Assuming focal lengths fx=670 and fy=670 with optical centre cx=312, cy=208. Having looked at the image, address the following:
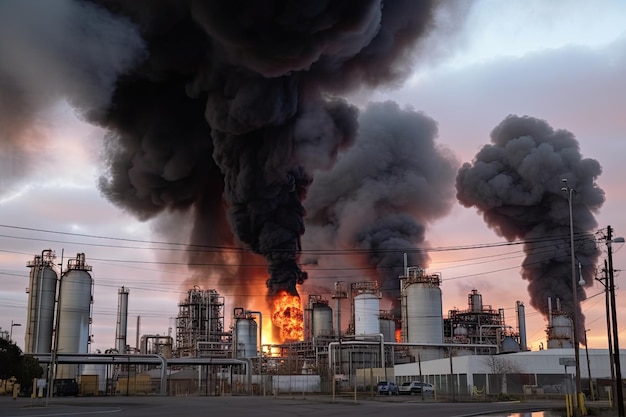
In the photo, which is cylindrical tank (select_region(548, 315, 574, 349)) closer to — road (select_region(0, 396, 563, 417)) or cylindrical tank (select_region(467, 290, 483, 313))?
cylindrical tank (select_region(467, 290, 483, 313))

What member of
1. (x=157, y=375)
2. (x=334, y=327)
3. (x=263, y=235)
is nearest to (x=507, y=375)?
(x=263, y=235)

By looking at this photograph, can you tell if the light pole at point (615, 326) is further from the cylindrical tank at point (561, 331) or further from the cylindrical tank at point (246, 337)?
the cylindrical tank at point (246, 337)

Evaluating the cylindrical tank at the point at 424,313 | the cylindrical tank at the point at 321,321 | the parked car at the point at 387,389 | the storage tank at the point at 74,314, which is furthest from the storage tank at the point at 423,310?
the storage tank at the point at 74,314

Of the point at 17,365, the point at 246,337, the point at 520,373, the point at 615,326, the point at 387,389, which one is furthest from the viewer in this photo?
the point at 246,337

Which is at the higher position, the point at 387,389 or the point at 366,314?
the point at 366,314

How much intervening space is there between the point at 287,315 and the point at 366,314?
1332cm

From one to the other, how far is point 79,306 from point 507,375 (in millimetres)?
46519

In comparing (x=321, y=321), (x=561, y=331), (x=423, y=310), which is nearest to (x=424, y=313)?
(x=423, y=310)

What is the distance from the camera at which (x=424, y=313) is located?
8331 centimetres

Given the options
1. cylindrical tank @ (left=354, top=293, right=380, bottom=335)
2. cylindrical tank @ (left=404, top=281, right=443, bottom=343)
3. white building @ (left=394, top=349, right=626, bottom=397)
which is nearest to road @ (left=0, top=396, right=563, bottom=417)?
white building @ (left=394, top=349, right=626, bottom=397)

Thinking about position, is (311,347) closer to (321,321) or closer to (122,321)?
(321,321)

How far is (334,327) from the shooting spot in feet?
293

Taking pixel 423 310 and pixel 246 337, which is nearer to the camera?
pixel 423 310

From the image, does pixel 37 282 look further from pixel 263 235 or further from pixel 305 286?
pixel 305 286
